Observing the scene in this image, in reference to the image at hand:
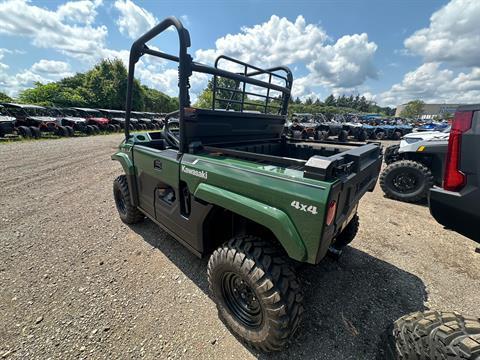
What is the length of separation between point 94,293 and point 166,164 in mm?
1433

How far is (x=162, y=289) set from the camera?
2.38m

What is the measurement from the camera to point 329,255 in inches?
108

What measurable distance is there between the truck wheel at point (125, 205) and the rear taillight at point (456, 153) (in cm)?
340

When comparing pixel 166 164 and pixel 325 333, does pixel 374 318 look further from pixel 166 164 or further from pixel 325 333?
pixel 166 164

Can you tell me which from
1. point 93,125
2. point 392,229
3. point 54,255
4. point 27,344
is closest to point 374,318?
point 392,229

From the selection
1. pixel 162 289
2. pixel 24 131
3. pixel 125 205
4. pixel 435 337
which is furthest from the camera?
pixel 24 131

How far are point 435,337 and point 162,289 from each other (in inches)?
84.9

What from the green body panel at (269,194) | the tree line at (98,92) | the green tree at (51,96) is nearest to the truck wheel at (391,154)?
the green body panel at (269,194)

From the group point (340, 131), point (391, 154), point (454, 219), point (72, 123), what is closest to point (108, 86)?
point (72, 123)

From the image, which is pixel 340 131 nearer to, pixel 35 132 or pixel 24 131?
pixel 35 132

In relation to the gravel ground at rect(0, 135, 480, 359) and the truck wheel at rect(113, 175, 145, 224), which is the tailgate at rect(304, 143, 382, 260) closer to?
the gravel ground at rect(0, 135, 480, 359)

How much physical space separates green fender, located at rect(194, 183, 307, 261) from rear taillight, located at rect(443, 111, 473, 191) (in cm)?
102

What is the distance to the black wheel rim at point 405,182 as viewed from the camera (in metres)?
4.90

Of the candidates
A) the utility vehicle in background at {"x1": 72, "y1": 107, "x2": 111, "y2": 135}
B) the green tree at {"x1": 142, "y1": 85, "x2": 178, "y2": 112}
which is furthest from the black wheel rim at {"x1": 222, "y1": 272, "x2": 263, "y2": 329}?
the green tree at {"x1": 142, "y1": 85, "x2": 178, "y2": 112}
